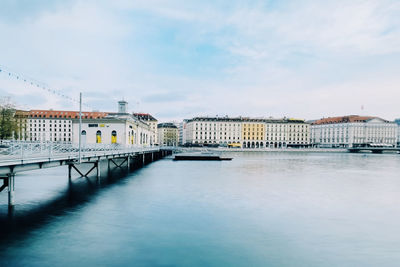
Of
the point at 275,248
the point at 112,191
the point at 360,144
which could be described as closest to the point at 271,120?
the point at 360,144

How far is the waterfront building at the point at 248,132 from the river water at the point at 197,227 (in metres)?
134

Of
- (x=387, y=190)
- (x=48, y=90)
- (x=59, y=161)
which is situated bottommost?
(x=387, y=190)

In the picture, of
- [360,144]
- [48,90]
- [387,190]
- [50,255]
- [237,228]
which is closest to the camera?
[50,255]

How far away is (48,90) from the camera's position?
89.6ft

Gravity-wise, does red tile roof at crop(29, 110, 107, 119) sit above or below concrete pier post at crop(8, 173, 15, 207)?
above

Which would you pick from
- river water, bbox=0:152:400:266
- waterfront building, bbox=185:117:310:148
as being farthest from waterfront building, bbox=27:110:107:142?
river water, bbox=0:152:400:266

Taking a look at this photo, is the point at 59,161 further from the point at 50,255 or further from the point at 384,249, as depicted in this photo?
the point at 384,249

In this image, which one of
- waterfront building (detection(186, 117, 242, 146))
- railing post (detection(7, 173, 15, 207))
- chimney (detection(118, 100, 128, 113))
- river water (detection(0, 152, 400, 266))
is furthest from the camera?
waterfront building (detection(186, 117, 242, 146))

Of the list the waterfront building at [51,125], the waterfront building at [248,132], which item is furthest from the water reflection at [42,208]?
the waterfront building at [248,132]

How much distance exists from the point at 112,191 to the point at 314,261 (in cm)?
2331

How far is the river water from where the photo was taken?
16062 millimetres

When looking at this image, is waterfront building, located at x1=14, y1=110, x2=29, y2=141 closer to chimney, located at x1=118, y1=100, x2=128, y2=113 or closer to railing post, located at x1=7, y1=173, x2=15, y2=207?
chimney, located at x1=118, y1=100, x2=128, y2=113

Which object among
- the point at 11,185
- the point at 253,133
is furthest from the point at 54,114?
the point at 11,185

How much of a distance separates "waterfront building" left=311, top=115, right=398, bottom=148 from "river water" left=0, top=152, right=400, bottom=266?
155667 millimetres
